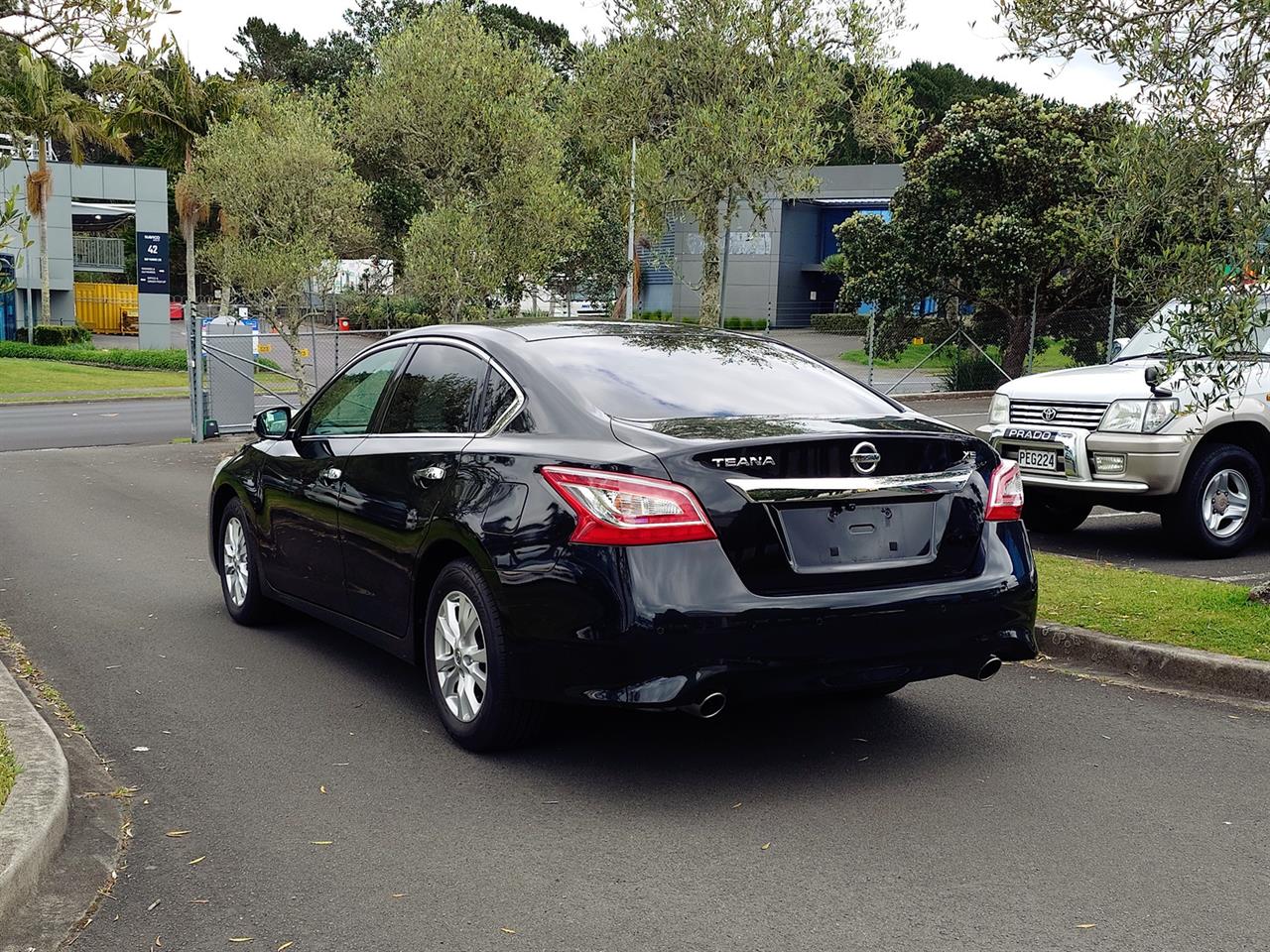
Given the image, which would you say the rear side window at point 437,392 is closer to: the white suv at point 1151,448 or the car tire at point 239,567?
the car tire at point 239,567

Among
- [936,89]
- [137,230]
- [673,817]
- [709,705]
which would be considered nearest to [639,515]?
[709,705]

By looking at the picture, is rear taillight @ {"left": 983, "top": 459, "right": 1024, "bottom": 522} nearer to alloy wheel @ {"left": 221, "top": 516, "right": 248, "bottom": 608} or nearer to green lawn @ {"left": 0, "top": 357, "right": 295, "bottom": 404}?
alloy wheel @ {"left": 221, "top": 516, "right": 248, "bottom": 608}

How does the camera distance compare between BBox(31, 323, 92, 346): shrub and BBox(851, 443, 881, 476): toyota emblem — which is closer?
BBox(851, 443, 881, 476): toyota emblem

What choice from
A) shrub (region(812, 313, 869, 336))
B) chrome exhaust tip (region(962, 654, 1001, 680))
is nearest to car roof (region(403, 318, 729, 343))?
chrome exhaust tip (region(962, 654, 1001, 680))

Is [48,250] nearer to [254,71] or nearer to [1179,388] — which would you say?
[254,71]

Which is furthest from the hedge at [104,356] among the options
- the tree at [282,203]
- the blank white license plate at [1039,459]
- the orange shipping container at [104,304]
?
the blank white license plate at [1039,459]

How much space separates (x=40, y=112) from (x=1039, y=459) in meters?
7.65

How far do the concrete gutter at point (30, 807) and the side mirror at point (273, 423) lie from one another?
194 centimetres

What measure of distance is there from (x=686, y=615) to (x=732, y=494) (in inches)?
17.4

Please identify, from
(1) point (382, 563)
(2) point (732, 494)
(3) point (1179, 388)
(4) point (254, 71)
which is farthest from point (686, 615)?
(4) point (254, 71)

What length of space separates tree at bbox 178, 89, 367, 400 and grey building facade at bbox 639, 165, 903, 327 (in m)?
33.4

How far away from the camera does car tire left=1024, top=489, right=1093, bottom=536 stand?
427 inches

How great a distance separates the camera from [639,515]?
183 inches

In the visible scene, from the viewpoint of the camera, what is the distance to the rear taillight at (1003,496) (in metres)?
5.23
